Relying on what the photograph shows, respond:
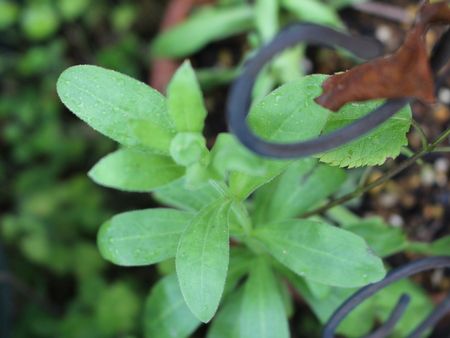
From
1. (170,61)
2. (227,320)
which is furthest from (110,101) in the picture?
(170,61)

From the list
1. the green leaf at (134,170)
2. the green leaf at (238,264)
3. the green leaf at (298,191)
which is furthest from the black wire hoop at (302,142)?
the green leaf at (238,264)

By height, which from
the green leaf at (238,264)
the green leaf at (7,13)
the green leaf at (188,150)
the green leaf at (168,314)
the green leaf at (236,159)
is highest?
the green leaf at (236,159)

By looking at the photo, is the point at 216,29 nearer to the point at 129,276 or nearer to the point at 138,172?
the point at 129,276

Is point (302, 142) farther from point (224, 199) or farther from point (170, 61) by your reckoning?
point (170, 61)

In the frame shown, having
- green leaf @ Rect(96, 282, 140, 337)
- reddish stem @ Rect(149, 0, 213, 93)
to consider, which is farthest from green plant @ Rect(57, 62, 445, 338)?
reddish stem @ Rect(149, 0, 213, 93)

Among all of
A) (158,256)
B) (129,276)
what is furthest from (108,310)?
(158,256)

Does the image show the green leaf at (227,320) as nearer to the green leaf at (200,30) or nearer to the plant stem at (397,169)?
the plant stem at (397,169)
